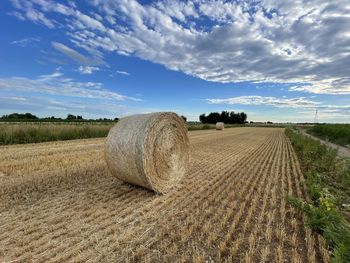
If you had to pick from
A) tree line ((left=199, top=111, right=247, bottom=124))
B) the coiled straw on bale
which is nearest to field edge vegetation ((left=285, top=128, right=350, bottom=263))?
the coiled straw on bale

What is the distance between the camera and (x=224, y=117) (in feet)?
327

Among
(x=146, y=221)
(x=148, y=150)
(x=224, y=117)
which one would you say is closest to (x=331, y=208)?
(x=146, y=221)

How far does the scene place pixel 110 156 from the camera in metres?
6.46

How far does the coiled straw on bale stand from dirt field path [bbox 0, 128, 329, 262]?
13.4 inches

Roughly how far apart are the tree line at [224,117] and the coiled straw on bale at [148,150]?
89.0 metres

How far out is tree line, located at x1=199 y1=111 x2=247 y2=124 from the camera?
95.8 m

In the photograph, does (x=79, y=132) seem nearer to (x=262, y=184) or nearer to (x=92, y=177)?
(x=92, y=177)

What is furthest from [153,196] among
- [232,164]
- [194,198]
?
[232,164]

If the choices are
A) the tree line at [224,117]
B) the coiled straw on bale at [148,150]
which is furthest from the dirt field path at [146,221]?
the tree line at [224,117]

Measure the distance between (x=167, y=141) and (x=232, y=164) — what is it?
404 centimetres

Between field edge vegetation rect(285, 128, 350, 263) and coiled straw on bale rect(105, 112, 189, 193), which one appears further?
coiled straw on bale rect(105, 112, 189, 193)

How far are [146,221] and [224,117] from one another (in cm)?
9733

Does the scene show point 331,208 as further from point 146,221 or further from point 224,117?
point 224,117

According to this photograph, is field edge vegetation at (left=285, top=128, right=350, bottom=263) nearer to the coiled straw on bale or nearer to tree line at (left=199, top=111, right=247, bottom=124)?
the coiled straw on bale
